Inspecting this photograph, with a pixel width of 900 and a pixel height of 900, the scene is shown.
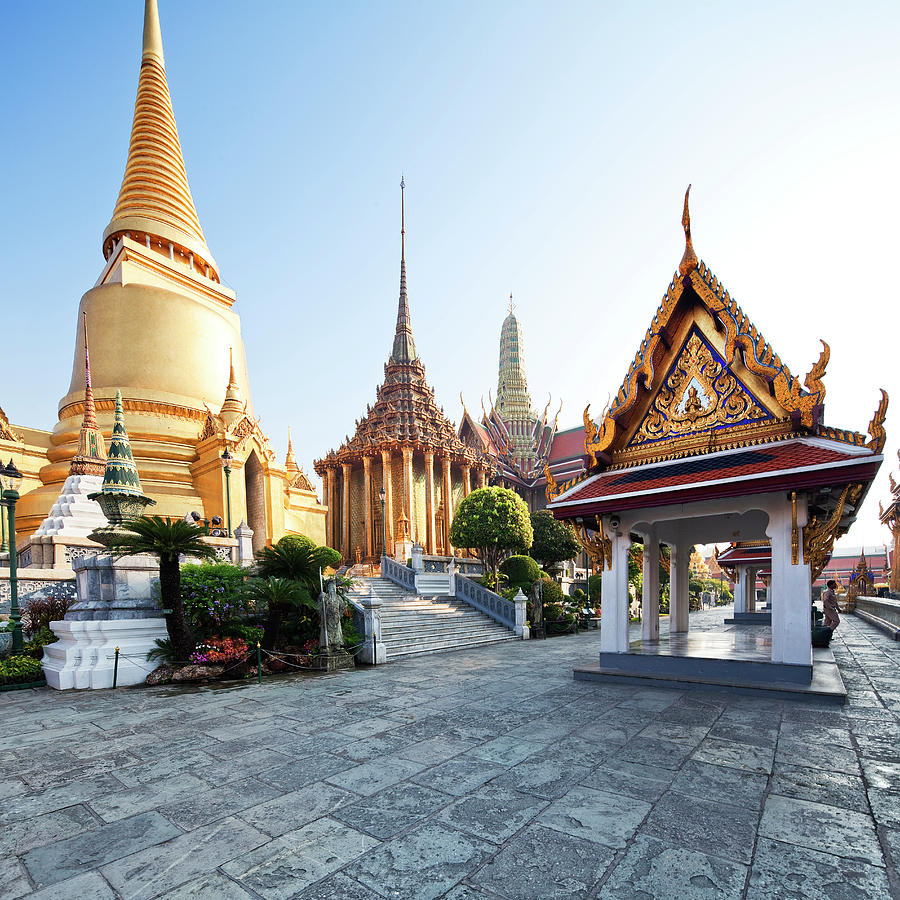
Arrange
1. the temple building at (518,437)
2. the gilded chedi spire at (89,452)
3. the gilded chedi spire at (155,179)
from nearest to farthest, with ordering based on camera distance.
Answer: the gilded chedi spire at (89,452), the gilded chedi spire at (155,179), the temple building at (518,437)

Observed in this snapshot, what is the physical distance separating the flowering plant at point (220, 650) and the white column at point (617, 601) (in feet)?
22.5

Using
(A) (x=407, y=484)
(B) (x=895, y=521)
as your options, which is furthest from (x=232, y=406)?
(B) (x=895, y=521)

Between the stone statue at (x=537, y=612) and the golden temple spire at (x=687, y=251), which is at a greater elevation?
the golden temple spire at (x=687, y=251)

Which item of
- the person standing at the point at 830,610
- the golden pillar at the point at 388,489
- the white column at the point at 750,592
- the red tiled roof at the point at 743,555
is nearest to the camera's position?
the person standing at the point at 830,610

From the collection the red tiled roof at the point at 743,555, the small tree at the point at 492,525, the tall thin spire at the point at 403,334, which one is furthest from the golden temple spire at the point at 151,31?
the red tiled roof at the point at 743,555

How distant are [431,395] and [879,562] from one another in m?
69.3

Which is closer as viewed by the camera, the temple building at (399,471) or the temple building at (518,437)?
the temple building at (399,471)

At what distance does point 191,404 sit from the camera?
86.4ft

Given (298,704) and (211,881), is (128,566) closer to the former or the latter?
(298,704)

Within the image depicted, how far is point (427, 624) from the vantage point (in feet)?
52.3

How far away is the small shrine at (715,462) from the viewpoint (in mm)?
7445

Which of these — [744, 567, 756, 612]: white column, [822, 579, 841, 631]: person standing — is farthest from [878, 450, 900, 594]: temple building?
[822, 579, 841, 631]: person standing

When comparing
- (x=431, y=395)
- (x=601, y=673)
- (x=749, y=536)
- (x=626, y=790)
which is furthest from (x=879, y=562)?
(x=626, y=790)

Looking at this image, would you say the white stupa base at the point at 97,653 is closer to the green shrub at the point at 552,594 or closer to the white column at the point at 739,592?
the green shrub at the point at 552,594
